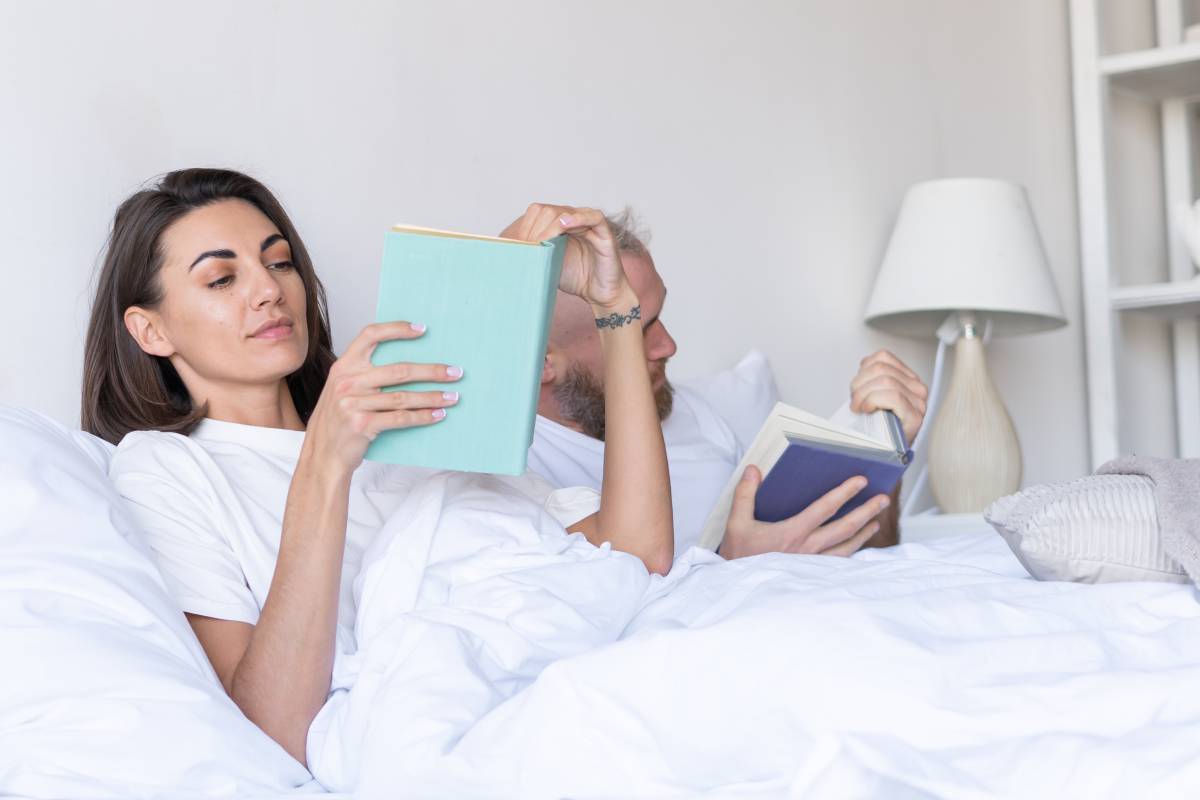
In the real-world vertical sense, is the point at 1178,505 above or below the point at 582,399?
below

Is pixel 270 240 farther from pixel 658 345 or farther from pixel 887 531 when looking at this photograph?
pixel 887 531

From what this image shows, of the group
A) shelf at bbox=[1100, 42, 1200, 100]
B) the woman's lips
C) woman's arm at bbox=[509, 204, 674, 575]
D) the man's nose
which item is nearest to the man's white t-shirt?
the man's nose

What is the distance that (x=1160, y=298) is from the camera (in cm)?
272

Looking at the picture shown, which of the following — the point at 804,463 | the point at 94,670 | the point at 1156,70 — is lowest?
the point at 94,670

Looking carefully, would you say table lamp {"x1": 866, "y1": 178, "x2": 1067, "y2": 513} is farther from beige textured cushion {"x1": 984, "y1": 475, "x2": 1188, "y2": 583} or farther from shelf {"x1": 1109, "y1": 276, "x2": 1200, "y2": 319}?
beige textured cushion {"x1": 984, "y1": 475, "x2": 1188, "y2": 583}

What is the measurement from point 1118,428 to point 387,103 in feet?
5.76

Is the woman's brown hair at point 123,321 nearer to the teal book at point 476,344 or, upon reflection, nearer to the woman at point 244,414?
the woman at point 244,414

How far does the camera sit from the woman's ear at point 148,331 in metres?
1.43

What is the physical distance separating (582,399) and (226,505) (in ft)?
2.30

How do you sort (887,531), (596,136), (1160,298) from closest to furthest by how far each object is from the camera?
1. (887,531)
2. (596,136)
3. (1160,298)

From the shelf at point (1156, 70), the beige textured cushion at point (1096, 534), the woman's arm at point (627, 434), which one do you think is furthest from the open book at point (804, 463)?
the shelf at point (1156, 70)

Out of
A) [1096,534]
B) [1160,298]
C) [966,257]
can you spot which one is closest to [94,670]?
[1096,534]

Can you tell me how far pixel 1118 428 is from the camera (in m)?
2.80

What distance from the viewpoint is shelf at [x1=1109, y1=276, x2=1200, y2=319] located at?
269 centimetres
